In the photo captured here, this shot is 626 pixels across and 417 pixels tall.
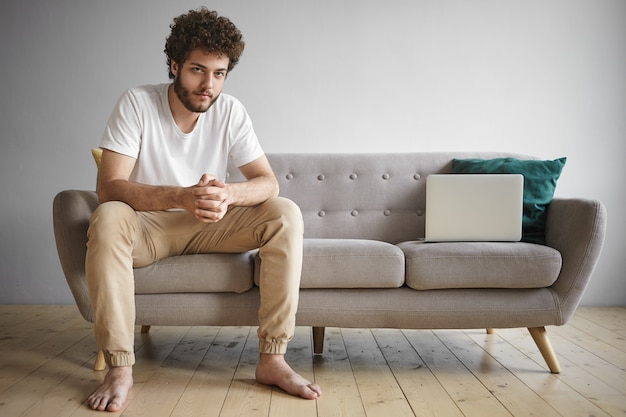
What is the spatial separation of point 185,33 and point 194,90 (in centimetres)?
22

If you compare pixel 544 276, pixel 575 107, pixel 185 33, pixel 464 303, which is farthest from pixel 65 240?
pixel 575 107

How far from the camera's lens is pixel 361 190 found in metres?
2.76

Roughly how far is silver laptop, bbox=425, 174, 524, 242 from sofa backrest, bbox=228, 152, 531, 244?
40cm

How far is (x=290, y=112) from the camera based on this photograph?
3.57m

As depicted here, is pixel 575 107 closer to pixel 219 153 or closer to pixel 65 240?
pixel 219 153

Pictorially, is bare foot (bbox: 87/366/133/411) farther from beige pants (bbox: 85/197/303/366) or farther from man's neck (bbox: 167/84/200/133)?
man's neck (bbox: 167/84/200/133)

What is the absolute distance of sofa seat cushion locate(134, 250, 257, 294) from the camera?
2.07 metres

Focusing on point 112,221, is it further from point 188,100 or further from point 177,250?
point 188,100

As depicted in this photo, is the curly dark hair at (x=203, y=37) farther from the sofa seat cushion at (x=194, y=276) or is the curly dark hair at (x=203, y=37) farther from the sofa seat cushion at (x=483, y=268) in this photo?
the sofa seat cushion at (x=483, y=268)

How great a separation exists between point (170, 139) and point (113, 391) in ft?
2.93

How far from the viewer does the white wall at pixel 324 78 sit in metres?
3.57

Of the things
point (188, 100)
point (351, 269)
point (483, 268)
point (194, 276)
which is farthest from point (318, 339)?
point (188, 100)

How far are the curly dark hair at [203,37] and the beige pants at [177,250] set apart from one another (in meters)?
0.57

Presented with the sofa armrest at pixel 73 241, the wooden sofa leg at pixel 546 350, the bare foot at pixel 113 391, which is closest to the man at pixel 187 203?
the bare foot at pixel 113 391
